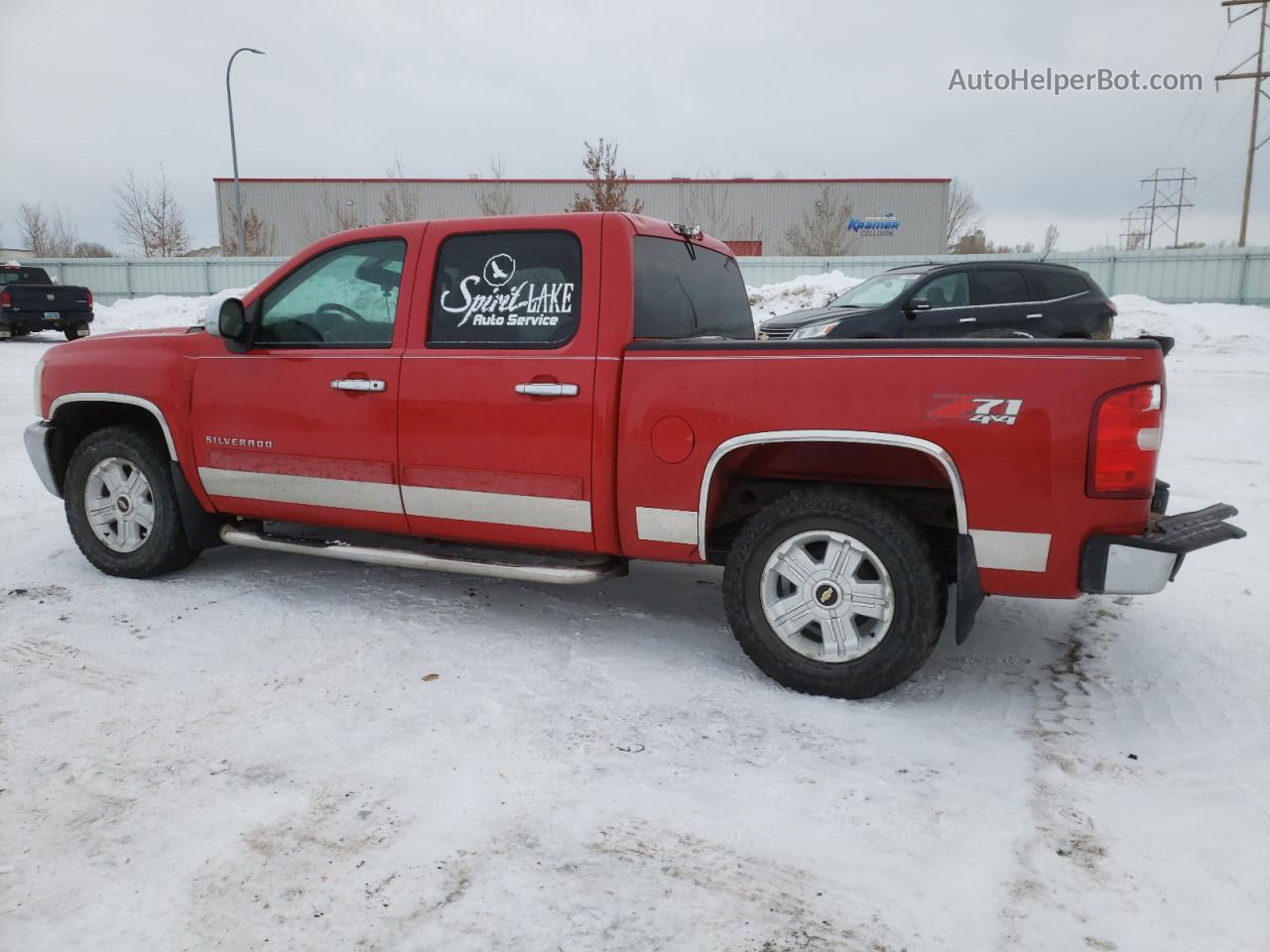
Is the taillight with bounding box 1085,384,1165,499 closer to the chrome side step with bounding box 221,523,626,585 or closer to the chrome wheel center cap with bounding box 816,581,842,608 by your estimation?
the chrome wheel center cap with bounding box 816,581,842,608

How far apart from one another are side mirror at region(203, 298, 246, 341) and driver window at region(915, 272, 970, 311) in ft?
26.8

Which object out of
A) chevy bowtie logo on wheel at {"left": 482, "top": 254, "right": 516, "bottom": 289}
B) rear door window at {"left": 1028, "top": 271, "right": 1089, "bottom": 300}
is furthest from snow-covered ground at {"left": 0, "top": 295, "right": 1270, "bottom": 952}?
rear door window at {"left": 1028, "top": 271, "right": 1089, "bottom": 300}

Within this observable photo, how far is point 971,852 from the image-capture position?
248cm

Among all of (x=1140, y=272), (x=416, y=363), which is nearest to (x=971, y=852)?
(x=416, y=363)

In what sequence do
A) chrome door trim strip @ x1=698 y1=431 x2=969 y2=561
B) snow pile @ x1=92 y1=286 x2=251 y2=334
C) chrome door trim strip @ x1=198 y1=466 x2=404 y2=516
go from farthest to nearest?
snow pile @ x1=92 y1=286 x2=251 y2=334
chrome door trim strip @ x1=198 y1=466 x2=404 y2=516
chrome door trim strip @ x1=698 y1=431 x2=969 y2=561

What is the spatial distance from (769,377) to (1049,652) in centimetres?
185

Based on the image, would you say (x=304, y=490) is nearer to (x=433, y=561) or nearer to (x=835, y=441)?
(x=433, y=561)

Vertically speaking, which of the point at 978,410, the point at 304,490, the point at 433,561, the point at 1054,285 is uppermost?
the point at 1054,285

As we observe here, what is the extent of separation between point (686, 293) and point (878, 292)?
766cm

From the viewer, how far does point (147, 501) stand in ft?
15.8

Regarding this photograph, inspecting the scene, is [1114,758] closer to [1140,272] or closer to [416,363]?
[416,363]

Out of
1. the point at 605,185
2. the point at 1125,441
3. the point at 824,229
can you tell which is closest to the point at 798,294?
the point at 605,185

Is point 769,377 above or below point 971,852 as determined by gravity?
above

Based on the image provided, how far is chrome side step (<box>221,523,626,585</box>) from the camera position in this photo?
3.75 m
